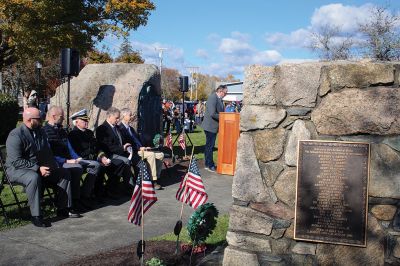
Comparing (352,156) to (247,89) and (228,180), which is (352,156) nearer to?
(247,89)

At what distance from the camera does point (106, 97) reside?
421 inches

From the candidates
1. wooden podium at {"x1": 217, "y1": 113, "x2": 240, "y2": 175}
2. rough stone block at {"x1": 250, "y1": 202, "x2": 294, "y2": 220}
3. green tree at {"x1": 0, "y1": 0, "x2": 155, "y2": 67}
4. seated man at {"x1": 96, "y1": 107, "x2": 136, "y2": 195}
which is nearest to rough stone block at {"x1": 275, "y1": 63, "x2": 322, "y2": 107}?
rough stone block at {"x1": 250, "y1": 202, "x2": 294, "y2": 220}

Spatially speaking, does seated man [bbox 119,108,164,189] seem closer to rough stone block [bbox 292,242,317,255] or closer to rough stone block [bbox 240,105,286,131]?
rough stone block [bbox 240,105,286,131]

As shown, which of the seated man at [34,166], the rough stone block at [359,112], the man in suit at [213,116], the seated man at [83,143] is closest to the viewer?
the rough stone block at [359,112]

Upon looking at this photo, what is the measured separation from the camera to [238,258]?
4.20 metres

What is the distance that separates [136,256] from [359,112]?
267 cm

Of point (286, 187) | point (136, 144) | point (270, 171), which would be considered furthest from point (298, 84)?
point (136, 144)

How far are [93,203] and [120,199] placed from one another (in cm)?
51

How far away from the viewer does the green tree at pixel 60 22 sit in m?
19.6

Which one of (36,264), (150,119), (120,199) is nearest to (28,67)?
(150,119)

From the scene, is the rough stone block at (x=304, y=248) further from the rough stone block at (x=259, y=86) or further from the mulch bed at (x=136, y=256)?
the rough stone block at (x=259, y=86)

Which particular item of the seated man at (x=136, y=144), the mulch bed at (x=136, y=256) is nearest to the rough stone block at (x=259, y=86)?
the mulch bed at (x=136, y=256)

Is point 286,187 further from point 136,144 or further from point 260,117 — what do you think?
point 136,144

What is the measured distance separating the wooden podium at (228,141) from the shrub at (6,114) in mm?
9278
